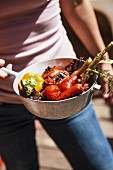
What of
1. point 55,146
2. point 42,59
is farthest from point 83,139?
point 55,146

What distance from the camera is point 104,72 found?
88 centimetres

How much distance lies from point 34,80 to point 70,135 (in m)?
0.35

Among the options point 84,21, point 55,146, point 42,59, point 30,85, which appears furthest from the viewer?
point 55,146

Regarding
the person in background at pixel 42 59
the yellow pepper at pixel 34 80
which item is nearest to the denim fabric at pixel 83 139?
the person in background at pixel 42 59

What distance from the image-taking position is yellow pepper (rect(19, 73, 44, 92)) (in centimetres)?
84

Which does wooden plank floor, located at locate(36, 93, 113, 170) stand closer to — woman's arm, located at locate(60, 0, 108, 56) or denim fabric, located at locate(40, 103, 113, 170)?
denim fabric, located at locate(40, 103, 113, 170)

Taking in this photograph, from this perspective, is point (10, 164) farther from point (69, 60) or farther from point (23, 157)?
point (69, 60)

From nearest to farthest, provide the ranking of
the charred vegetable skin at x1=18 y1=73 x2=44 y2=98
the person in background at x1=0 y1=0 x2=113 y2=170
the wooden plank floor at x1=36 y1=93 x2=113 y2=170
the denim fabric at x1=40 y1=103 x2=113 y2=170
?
the charred vegetable skin at x1=18 y1=73 x2=44 y2=98
the person in background at x1=0 y1=0 x2=113 y2=170
the denim fabric at x1=40 y1=103 x2=113 y2=170
the wooden plank floor at x1=36 y1=93 x2=113 y2=170

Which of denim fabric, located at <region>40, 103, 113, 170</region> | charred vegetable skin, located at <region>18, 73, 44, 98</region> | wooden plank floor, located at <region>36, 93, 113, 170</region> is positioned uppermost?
charred vegetable skin, located at <region>18, 73, 44, 98</region>

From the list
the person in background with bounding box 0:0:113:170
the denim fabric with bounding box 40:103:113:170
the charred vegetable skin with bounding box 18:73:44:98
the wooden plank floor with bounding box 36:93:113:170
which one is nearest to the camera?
the charred vegetable skin with bounding box 18:73:44:98

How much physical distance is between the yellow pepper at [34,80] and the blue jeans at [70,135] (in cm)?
27

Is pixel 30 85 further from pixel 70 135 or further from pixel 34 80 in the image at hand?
pixel 70 135

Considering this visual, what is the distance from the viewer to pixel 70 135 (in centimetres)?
114

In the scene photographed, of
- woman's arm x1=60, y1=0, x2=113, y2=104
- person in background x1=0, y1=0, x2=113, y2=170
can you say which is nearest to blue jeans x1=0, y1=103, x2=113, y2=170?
person in background x1=0, y1=0, x2=113, y2=170
